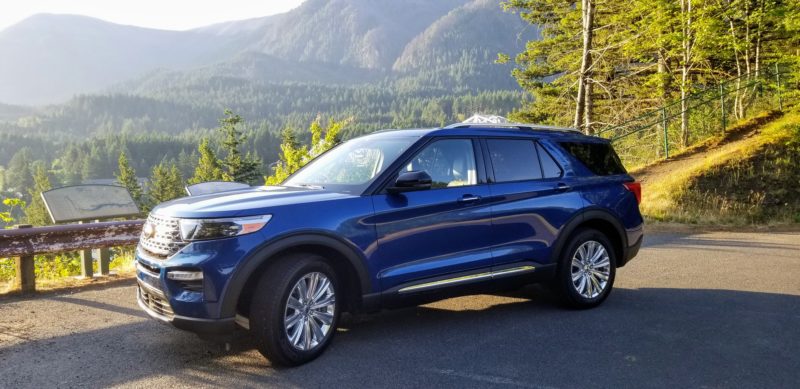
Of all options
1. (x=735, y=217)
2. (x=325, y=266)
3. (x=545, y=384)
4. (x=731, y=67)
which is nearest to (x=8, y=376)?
(x=325, y=266)

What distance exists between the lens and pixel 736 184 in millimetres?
16047

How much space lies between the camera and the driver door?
4.86 metres

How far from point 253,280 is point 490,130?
2.61 meters

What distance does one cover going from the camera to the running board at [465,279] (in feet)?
16.3

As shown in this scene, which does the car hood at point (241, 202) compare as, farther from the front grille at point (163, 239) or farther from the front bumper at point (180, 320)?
the front bumper at point (180, 320)

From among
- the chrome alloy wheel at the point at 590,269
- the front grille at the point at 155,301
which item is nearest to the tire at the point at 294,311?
the front grille at the point at 155,301

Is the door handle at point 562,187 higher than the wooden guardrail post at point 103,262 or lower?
higher

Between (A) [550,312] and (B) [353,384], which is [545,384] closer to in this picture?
(B) [353,384]

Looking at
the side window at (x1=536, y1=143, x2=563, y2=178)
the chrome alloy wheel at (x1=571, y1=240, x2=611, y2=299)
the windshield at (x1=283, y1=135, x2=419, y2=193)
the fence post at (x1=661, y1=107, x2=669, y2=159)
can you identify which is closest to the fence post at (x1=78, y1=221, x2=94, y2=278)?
the windshield at (x1=283, y1=135, x2=419, y2=193)

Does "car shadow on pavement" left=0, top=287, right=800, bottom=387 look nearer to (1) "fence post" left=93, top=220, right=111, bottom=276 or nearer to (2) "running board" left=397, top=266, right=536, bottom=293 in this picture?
(2) "running board" left=397, top=266, right=536, bottom=293

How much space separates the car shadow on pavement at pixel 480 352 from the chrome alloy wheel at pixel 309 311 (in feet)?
0.63

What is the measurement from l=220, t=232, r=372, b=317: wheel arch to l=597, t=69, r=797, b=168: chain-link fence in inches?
684

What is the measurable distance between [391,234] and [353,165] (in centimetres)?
90

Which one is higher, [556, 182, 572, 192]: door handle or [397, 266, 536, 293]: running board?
[556, 182, 572, 192]: door handle
